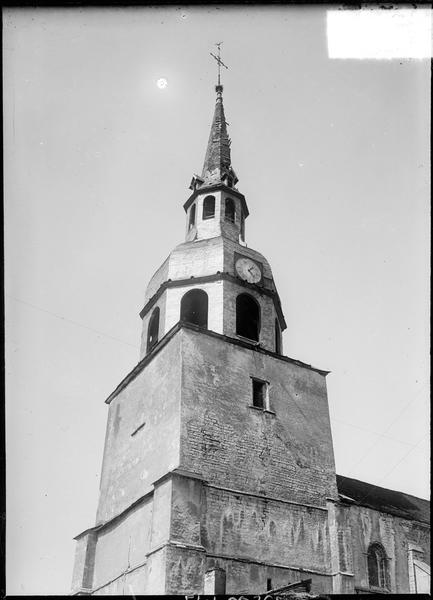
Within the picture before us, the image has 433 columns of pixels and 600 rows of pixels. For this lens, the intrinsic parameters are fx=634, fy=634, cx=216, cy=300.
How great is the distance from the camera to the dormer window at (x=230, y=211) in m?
26.7

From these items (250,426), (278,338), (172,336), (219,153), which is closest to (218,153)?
(219,153)

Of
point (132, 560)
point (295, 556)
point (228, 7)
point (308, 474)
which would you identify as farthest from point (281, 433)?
point (228, 7)

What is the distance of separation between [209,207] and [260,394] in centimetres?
930

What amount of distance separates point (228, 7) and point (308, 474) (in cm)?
1707

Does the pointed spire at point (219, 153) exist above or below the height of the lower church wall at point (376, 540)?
above

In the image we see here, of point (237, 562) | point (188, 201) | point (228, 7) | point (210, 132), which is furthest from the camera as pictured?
point (210, 132)

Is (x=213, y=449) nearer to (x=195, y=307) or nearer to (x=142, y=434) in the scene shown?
(x=142, y=434)

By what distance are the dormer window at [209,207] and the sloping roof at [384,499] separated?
39.6 feet

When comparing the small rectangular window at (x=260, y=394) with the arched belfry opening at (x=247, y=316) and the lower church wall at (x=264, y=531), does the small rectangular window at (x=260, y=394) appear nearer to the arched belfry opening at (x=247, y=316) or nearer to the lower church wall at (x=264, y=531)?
the arched belfry opening at (x=247, y=316)

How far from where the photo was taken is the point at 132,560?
18.1 metres

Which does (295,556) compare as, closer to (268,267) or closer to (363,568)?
(363,568)

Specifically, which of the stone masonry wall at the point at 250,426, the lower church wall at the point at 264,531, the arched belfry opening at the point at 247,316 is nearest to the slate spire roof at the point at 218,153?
the arched belfry opening at the point at 247,316

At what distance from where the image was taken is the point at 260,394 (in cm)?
2123

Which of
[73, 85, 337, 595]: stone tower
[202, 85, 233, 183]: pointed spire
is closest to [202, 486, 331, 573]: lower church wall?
[73, 85, 337, 595]: stone tower
